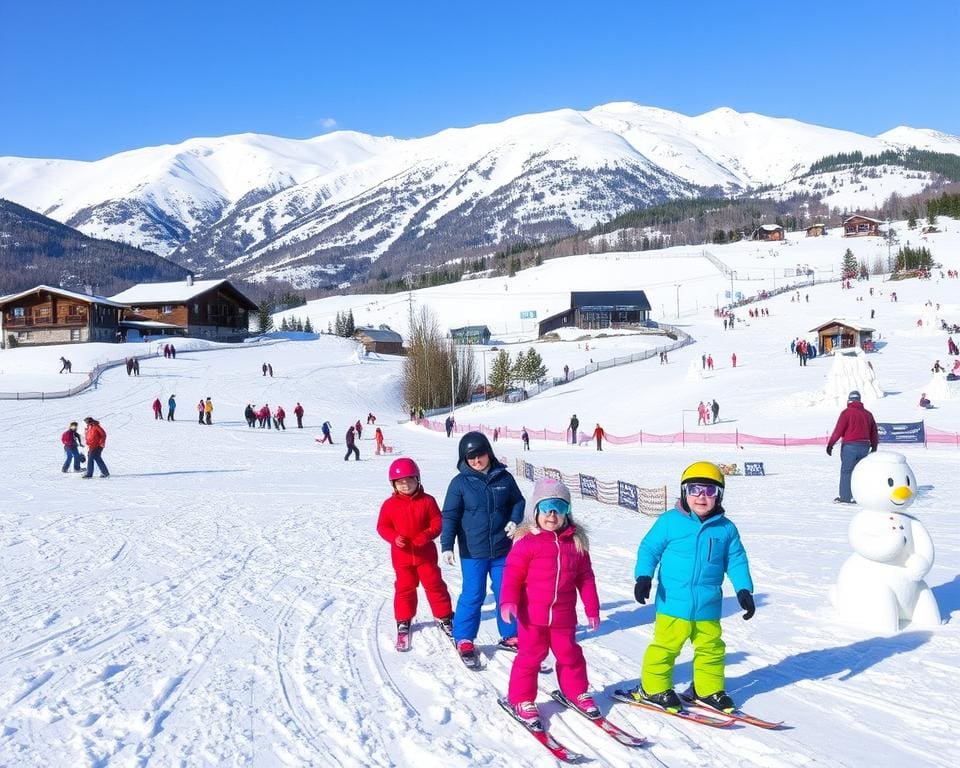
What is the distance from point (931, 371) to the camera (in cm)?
3703

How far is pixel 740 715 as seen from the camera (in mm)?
4453

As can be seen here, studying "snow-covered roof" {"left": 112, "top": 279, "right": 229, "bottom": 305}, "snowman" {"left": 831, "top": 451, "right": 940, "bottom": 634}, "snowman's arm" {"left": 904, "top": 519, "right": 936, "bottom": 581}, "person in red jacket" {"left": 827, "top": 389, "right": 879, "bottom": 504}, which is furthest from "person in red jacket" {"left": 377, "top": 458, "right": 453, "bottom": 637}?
"snow-covered roof" {"left": 112, "top": 279, "right": 229, "bottom": 305}

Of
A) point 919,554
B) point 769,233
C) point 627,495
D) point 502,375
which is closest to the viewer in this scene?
point 919,554

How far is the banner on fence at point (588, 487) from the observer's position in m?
16.6

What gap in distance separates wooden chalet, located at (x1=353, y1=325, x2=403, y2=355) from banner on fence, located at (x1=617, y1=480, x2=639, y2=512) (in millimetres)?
68718

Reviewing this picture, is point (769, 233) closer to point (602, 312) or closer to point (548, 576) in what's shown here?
point (602, 312)

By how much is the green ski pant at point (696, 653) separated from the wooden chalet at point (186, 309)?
69909mm

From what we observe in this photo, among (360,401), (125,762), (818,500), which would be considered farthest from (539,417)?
(125,762)

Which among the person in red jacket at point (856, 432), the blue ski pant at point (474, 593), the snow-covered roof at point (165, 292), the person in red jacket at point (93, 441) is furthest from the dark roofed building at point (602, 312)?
the blue ski pant at point (474, 593)

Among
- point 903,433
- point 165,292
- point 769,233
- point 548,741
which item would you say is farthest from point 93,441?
point 769,233

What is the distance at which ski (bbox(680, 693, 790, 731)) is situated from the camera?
14.3 feet

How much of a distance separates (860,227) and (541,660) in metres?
159

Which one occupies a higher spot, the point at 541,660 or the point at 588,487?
the point at 541,660

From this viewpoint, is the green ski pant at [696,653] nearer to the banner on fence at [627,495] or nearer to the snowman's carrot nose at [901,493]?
the snowman's carrot nose at [901,493]
